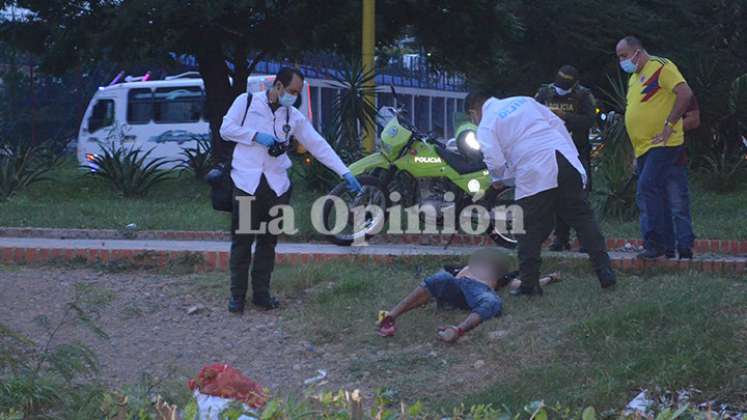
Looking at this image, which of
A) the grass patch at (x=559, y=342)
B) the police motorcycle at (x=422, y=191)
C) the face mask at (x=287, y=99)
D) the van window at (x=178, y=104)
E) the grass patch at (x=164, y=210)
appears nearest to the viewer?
the grass patch at (x=559, y=342)

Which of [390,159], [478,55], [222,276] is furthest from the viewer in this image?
[478,55]

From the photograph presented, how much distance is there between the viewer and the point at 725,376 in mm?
5711

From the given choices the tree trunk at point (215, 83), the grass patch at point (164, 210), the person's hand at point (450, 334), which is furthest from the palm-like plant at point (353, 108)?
the person's hand at point (450, 334)

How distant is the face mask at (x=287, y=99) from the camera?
310 inches

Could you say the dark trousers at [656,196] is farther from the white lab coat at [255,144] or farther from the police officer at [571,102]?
the white lab coat at [255,144]

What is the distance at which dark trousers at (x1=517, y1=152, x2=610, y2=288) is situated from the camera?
7758 mm

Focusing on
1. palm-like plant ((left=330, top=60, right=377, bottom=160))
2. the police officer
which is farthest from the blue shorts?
palm-like plant ((left=330, top=60, right=377, bottom=160))

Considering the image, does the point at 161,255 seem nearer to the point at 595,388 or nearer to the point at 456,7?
the point at 595,388

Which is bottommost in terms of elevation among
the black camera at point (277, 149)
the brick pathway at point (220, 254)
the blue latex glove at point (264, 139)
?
A: the brick pathway at point (220, 254)

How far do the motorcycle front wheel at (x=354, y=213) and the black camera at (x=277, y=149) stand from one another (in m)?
2.23

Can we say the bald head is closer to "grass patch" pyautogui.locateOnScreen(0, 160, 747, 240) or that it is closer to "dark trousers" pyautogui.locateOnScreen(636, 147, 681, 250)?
"dark trousers" pyautogui.locateOnScreen(636, 147, 681, 250)

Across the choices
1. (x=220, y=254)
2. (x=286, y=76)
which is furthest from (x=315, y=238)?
(x=286, y=76)

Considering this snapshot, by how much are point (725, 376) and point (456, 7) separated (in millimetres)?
12958

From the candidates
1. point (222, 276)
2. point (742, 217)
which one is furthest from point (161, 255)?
point (742, 217)
